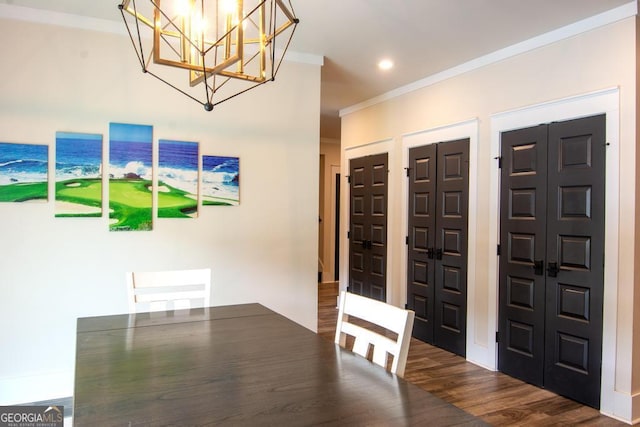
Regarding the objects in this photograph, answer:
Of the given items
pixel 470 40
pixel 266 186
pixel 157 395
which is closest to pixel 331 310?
pixel 266 186

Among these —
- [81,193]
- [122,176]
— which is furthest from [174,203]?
[81,193]

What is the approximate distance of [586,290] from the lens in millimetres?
2883

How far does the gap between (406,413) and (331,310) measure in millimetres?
4764

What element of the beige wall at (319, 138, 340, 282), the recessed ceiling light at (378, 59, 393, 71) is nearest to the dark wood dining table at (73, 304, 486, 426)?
the recessed ceiling light at (378, 59, 393, 71)

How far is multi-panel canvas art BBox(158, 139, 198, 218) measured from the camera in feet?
10.6

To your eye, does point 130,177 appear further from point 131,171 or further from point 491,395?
point 491,395

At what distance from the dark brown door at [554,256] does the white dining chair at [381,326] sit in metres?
2.04

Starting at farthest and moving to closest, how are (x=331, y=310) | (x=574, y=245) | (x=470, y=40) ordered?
(x=331, y=310)
(x=470, y=40)
(x=574, y=245)

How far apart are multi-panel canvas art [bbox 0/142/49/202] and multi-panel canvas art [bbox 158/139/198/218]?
2.49 feet

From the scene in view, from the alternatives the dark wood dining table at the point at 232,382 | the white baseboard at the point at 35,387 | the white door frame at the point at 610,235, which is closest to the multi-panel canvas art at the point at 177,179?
the white baseboard at the point at 35,387

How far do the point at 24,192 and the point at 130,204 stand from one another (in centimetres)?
67

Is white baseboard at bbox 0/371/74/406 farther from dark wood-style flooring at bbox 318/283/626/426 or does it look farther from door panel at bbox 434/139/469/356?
→ door panel at bbox 434/139/469/356

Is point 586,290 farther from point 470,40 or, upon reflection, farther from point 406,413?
point 406,413

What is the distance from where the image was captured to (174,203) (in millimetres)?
3258
